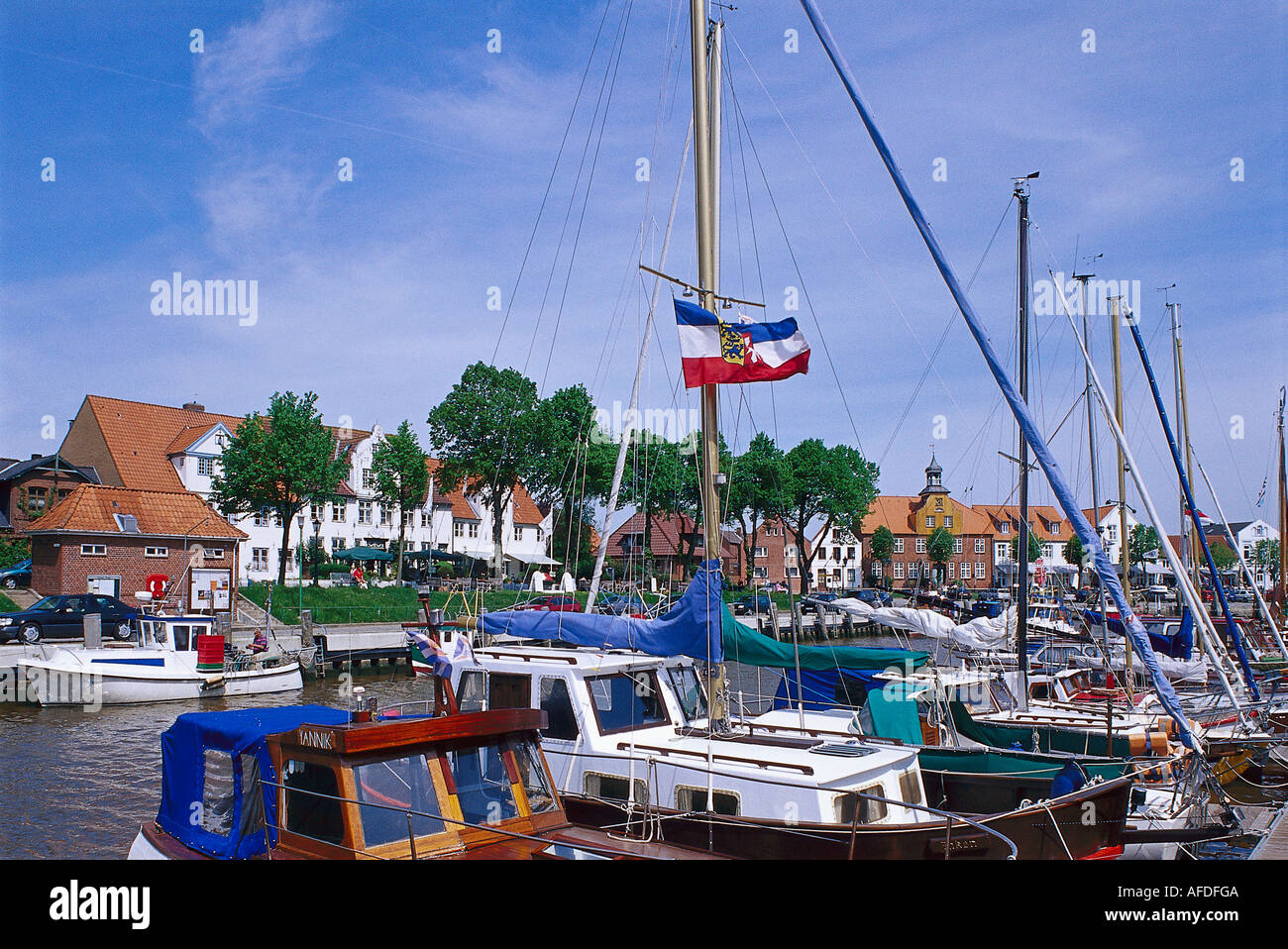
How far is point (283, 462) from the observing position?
5366cm

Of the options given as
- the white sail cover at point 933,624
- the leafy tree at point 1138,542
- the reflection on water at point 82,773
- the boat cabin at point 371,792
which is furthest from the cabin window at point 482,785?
the leafy tree at point 1138,542

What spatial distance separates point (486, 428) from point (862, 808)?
199 feet

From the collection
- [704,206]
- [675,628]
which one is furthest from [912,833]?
[704,206]

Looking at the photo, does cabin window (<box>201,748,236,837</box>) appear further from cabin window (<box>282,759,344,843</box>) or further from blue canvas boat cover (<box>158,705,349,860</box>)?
cabin window (<box>282,759,344,843</box>)

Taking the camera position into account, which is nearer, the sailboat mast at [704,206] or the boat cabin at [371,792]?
the boat cabin at [371,792]

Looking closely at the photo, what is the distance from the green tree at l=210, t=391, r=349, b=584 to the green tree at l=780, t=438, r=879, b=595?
43.1 m

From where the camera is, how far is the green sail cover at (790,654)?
46.6ft

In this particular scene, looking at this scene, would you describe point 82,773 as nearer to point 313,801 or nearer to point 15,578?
point 313,801

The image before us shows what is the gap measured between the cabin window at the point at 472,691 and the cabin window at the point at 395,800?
4506 mm

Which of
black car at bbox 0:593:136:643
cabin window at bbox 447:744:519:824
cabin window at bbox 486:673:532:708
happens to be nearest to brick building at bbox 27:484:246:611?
black car at bbox 0:593:136:643

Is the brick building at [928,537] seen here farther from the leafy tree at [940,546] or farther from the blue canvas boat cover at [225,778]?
the blue canvas boat cover at [225,778]

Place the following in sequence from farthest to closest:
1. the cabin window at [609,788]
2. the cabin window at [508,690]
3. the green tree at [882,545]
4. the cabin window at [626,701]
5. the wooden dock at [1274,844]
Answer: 1. the green tree at [882,545]
2. the cabin window at [508,690]
3. the cabin window at [626,701]
4. the cabin window at [609,788]
5. the wooden dock at [1274,844]
